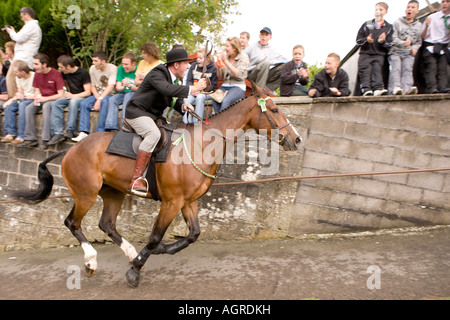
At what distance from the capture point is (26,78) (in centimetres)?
785

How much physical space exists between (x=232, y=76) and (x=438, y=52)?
11.9 ft

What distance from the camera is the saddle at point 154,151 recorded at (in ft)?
16.5

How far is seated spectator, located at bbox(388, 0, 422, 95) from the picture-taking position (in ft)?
22.6

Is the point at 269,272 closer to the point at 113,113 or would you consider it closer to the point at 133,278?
the point at 133,278

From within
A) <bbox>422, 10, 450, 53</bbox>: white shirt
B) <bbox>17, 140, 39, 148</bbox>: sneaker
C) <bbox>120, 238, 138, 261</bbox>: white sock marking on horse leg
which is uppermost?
<bbox>422, 10, 450, 53</bbox>: white shirt

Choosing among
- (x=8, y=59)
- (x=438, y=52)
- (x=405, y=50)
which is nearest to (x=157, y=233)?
(x=405, y=50)

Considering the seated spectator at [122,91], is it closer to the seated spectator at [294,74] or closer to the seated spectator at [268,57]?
the seated spectator at [268,57]

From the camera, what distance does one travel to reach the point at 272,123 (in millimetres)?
5016

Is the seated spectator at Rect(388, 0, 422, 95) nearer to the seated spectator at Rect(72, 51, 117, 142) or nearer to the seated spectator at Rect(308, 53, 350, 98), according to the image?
the seated spectator at Rect(308, 53, 350, 98)

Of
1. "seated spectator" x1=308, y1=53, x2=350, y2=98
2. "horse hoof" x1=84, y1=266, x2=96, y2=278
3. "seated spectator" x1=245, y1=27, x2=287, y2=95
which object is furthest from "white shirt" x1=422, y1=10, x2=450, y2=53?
"horse hoof" x1=84, y1=266, x2=96, y2=278

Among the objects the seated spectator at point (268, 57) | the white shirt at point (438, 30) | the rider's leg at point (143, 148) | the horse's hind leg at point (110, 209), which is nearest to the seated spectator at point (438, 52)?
the white shirt at point (438, 30)

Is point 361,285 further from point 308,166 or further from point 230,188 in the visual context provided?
point 230,188

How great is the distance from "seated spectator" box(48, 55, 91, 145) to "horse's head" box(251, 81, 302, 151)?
378 cm

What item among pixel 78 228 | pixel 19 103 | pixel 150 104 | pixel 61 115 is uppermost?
pixel 150 104
